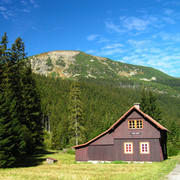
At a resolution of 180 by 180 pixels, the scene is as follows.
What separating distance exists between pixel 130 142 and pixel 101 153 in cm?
452

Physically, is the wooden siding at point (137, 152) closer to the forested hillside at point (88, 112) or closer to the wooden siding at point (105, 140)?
the wooden siding at point (105, 140)

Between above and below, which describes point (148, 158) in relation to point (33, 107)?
below

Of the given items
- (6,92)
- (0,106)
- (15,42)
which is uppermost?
(15,42)

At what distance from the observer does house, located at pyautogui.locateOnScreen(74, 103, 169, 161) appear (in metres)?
29.3

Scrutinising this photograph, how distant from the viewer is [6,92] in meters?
25.8

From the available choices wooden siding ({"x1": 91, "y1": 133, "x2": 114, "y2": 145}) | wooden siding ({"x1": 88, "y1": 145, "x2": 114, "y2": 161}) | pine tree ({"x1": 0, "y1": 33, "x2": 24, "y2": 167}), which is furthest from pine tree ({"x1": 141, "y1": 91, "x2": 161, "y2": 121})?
pine tree ({"x1": 0, "y1": 33, "x2": 24, "y2": 167})

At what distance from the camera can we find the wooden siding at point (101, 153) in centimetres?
3084

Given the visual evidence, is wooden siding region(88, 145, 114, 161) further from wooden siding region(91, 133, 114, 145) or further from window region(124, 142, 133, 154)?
window region(124, 142, 133, 154)

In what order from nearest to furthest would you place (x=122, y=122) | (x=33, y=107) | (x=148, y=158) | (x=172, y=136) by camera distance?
(x=148, y=158) < (x=122, y=122) < (x=33, y=107) < (x=172, y=136)

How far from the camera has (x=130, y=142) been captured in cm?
3039

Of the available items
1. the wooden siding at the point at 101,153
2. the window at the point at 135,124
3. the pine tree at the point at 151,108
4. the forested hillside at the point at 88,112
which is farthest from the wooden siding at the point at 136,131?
the pine tree at the point at 151,108

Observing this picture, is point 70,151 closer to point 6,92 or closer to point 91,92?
point 6,92

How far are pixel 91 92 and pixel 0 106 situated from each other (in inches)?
5916

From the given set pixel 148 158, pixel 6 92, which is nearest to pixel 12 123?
pixel 6 92
